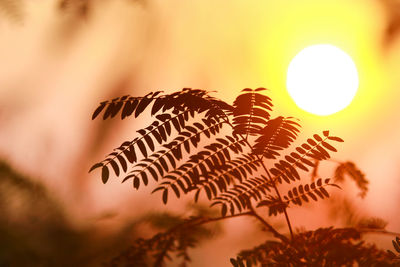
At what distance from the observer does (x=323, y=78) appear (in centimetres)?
144

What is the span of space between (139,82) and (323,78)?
72 centimetres

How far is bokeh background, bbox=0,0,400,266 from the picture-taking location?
1579 mm

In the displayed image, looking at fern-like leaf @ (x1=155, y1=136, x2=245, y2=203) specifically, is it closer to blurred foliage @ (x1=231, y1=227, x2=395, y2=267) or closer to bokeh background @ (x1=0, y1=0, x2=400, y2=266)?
blurred foliage @ (x1=231, y1=227, x2=395, y2=267)

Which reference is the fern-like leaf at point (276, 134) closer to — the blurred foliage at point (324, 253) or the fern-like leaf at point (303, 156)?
the fern-like leaf at point (303, 156)

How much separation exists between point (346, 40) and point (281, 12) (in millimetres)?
286

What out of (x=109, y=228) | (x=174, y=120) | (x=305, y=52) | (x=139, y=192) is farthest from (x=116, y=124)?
(x=174, y=120)

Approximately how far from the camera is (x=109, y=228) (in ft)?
5.29

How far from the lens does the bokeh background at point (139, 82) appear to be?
158 cm

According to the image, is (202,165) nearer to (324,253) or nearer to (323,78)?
(324,253)

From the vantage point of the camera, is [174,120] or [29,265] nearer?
[174,120]

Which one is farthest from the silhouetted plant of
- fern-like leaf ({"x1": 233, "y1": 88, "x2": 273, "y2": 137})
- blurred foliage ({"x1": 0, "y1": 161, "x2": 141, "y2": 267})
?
blurred foliage ({"x1": 0, "y1": 161, "x2": 141, "y2": 267})

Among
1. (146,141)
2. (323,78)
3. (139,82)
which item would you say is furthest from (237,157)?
(139,82)

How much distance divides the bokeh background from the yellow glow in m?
0.19

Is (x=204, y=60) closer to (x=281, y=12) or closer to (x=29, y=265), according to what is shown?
(x=281, y=12)
